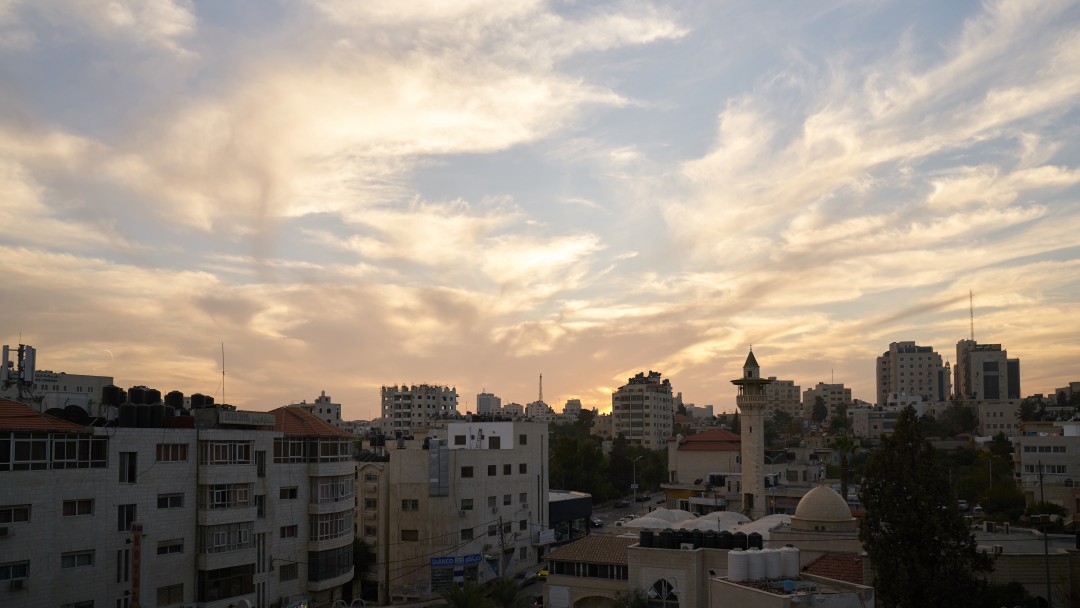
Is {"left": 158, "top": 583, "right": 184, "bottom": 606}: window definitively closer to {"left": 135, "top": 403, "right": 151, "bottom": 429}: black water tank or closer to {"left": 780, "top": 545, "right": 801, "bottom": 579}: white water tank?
{"left": 135, "top": 403, "right": 151, "bottom": 429}: black water tank

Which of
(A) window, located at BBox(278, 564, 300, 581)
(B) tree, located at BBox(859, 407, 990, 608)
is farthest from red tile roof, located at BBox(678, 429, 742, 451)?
(A) window, located at BBox(278, 564, 300, 581)

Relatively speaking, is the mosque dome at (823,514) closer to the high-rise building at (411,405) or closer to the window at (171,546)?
the window at (171,546)

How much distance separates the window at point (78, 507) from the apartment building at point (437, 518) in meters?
29.5

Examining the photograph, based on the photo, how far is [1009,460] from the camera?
4161 inches

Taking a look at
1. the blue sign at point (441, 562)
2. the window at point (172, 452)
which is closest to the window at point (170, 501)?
the window at point (172, 452)

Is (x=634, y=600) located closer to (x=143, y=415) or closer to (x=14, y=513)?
(x=143, y=415)

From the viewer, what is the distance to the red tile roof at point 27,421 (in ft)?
111

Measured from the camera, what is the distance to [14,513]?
33062 mm

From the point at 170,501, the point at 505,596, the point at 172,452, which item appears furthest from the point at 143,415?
the point at 505,596

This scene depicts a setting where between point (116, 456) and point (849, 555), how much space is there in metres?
34.0

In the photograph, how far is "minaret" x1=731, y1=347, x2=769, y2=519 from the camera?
77.9 m

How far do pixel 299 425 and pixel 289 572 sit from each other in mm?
7548

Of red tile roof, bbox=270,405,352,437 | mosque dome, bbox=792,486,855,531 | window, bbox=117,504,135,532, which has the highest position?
red tile roof, bbox=270,405,352,437

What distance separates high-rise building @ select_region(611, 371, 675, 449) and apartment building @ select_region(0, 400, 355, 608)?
392 feet
